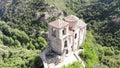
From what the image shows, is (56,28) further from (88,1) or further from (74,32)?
(88,1)

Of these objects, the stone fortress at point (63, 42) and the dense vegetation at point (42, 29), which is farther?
the dense vegetation at point (42, 29)

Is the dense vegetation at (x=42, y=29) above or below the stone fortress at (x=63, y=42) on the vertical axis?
below

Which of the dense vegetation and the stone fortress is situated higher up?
the stone fortress

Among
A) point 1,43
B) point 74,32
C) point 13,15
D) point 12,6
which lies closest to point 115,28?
point 74,32

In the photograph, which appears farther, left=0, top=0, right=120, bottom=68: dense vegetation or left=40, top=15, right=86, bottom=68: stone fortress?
left=0, top=0, right=120, bottom=68: dense vegetation

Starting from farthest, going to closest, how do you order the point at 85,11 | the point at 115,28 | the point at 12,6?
the point at 12,6
the point at 85,11
the point at 115,28
